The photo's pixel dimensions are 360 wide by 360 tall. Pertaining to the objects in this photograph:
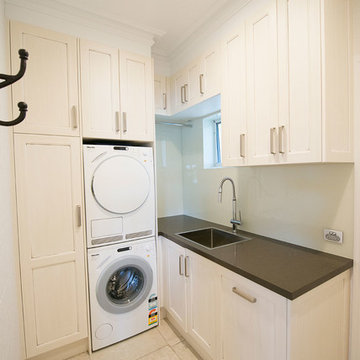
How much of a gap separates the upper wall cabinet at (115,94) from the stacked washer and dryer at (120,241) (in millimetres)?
166

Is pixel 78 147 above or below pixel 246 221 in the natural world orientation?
above

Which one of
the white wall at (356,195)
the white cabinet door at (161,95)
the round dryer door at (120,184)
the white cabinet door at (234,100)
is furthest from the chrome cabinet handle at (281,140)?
the white cabinet door at (161,95)

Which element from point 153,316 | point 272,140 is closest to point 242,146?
point 272,140

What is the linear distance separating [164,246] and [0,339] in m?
1.36

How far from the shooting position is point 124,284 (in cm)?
195

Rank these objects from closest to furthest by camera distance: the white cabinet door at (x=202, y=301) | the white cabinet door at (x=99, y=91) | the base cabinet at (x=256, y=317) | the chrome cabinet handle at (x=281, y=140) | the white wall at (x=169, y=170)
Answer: the base cabinet at (x=256, y=317) < the chrome cabinet handle at (x=281, y=140) < the white cabinet door at (x=202, y=301) < the white cabinet door at (x=99, y=91) < the white wall at (x=169, y=170)

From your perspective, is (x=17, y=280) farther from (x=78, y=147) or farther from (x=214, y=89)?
(x=214, y=89)

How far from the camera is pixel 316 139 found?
1.14 meters

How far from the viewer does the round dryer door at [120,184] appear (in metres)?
1.72

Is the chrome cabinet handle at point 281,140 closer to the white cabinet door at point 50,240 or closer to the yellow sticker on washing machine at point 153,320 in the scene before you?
the white cabinet door at point 50,240

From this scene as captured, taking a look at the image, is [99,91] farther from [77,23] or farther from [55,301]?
[55,301]

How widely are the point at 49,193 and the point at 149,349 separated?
1.48 meters

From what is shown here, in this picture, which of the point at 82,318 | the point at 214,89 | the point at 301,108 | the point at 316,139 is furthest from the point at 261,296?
the point at 214,89

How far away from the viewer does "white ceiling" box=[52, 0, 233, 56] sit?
1650mm
